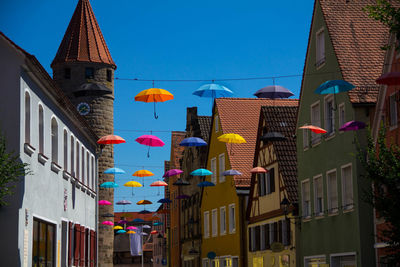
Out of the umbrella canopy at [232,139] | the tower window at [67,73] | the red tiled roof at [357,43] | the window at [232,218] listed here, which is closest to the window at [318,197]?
the umbrella canopy at [232,139]

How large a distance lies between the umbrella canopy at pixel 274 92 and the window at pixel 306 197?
4.61m

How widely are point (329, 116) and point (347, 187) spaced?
3210mm

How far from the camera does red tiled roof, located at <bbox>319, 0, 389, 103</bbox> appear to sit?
2988 cm

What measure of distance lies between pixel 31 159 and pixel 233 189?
937 inches

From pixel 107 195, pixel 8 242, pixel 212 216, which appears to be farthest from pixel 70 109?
pixel 107 195

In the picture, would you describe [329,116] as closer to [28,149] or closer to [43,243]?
[43,243]

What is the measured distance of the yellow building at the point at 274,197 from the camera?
36.6m

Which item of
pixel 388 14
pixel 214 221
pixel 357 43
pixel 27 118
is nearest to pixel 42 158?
pixel 27 118

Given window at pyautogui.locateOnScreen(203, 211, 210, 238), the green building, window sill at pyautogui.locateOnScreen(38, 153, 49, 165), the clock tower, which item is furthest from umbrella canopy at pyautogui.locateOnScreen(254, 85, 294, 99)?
the clock tower

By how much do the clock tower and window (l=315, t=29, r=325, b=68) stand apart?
80.9 feet

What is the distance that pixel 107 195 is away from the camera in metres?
56.5

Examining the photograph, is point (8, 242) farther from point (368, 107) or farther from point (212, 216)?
point (212, 216)

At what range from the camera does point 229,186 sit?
46.6m

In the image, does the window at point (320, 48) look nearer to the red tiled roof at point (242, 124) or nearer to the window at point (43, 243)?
the window at point (43, 243)
